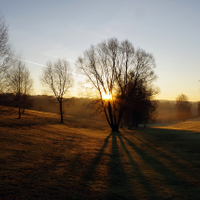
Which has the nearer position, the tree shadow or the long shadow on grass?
the tree shadow

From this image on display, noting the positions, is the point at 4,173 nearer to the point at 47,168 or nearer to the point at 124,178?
the point at 47,168

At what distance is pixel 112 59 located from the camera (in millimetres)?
26297

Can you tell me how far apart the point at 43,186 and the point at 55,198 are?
88cm

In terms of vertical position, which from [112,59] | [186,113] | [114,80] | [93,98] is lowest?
[186,113]

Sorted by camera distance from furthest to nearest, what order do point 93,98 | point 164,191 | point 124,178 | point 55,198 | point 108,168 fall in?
point 93,98
point 108,168
point 124,178
point 164,191
point 55,198

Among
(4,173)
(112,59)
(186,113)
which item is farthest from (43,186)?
(186,113)

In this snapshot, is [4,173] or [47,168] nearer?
[4,173]

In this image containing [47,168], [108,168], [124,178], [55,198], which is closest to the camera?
[55,198]

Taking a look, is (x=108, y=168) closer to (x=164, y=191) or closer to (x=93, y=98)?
(x=164, y=191)

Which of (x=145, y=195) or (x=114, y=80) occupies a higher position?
(x=114, y=80)

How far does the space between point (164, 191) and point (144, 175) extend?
1.68 metres

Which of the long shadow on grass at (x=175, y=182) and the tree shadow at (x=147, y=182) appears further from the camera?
the long shadow on grass at (x=175, y=182)

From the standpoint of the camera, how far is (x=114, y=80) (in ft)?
86.2

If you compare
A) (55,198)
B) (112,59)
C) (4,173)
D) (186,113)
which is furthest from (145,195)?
(186,113)
